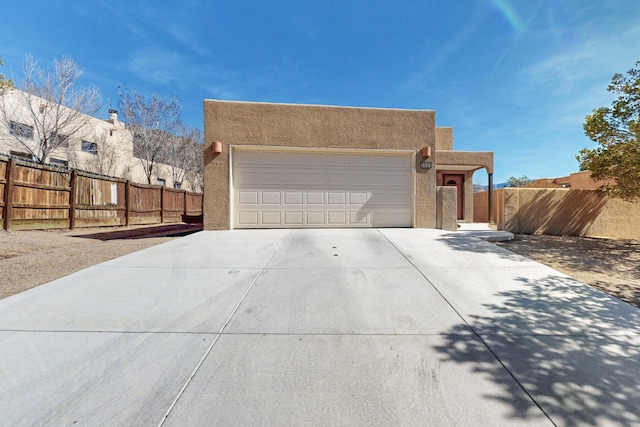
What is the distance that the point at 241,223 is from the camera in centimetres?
784

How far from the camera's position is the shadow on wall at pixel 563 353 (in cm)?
170

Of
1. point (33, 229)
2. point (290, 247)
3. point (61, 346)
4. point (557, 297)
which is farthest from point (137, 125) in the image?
point (557, 297)

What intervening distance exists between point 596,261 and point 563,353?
5.14 meters

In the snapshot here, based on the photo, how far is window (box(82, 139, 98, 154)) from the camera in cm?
1784

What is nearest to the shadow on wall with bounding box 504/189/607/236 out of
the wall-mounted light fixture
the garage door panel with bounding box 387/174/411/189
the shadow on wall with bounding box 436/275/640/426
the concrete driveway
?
the wall-mounted light fixture

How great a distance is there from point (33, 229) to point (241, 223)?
6528 millimetres

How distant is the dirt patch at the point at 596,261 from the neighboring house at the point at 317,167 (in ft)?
7.79

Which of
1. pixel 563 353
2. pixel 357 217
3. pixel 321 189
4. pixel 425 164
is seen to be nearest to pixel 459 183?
pixel 425 164

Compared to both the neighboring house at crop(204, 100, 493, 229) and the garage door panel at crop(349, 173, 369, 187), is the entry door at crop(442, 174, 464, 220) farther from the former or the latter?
→ the garage door panel at crop(349, 173, 369, 187)

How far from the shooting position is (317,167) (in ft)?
26.2

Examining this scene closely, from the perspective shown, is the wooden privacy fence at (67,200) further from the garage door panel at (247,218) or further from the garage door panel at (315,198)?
the garage door panel at (315,198)

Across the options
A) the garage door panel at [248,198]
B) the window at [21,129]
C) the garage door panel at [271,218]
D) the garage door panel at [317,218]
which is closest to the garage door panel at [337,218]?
the garage door panel at [317,218]

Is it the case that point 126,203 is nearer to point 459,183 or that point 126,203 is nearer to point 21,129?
point 21,129

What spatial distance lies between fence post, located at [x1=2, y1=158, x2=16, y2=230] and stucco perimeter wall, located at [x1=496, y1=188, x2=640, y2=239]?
15.4 m
